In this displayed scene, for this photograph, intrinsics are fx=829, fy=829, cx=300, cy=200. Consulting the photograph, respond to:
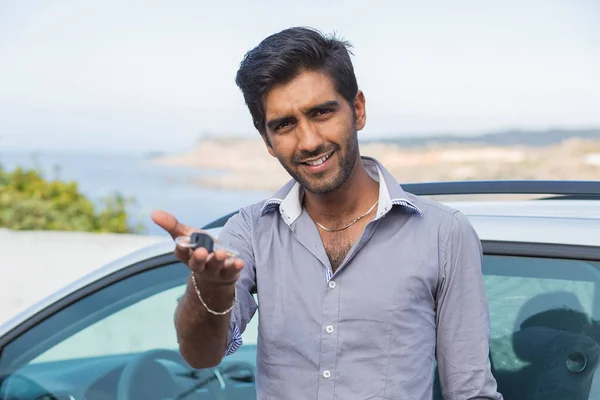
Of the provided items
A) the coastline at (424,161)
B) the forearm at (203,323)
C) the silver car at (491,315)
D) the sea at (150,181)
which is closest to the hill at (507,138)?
the coastline at (424,161)

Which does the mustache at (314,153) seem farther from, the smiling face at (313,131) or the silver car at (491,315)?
the silver car at (491,315)

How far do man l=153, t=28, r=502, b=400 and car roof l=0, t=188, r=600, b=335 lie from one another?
302 millimetres

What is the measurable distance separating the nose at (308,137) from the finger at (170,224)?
1.31 ft

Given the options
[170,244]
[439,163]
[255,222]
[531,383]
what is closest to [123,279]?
[170,244]

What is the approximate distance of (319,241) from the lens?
1.89 m

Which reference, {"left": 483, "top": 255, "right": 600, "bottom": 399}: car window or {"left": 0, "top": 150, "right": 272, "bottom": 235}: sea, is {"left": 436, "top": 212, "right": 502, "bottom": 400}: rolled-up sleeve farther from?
{"left": 0, "top": 150, "right": 272, "bottom": 235}: sea

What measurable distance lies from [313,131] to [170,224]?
472 millimetres

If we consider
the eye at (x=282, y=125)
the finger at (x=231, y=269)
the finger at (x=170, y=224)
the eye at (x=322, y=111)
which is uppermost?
the eye at (x=322, y=111)

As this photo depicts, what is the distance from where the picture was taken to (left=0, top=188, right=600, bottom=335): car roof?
203cm

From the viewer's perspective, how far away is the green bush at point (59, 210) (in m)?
9.30

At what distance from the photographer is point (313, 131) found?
1.89 metres

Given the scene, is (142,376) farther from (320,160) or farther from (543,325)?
(543,325)

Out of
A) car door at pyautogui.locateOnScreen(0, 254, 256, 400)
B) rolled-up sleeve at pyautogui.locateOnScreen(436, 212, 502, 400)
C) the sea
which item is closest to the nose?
rolled-up sleeve at pyautogui.locateOnScreen(436, 212, 502, 400)

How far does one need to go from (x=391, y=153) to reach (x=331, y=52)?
1276 cm
